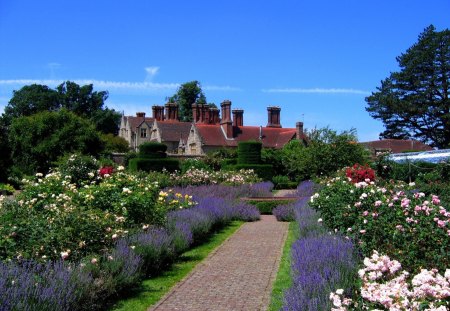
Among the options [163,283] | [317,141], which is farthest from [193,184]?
[163,283]

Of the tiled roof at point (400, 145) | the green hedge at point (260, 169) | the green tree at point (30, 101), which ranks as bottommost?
the green hedge at point (260, 169)

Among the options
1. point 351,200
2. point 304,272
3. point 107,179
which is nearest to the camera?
point 304,272

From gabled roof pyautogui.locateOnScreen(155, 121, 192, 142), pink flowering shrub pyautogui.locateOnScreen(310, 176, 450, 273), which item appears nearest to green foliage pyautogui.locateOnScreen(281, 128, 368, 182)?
pink flowering shrub pyautogui.locateOnScreen(310, 176, 450, 273)

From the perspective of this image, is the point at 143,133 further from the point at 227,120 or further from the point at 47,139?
the point at 47,139

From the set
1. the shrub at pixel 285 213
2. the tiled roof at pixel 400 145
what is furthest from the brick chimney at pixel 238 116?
the shrub at pixel 285 213

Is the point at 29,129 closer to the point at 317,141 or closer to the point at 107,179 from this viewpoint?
the point at 317,141

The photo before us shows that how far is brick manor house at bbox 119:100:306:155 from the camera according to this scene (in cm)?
5488

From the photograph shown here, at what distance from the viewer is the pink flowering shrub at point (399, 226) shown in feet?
15.9

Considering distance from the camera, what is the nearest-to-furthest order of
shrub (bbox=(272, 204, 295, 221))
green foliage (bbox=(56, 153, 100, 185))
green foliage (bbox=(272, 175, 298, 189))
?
shrub (bbox=(272, 204, 295, 221)) → green foliage (bbox=(56, 153, 100, 185)) → green foliage (bbox=(272, 175, 298, 189))

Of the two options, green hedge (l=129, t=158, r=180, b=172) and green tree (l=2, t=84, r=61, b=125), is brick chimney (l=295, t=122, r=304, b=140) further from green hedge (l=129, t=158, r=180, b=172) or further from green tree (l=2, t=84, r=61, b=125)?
green tree (l=2, t=84, r=61, b=125)

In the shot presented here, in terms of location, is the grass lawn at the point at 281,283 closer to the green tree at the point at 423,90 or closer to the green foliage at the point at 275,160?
the green foliage at the point at 275,160

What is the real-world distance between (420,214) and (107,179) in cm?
622

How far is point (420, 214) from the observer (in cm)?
597

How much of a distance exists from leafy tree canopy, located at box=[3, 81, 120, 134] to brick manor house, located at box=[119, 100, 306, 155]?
206 inches
